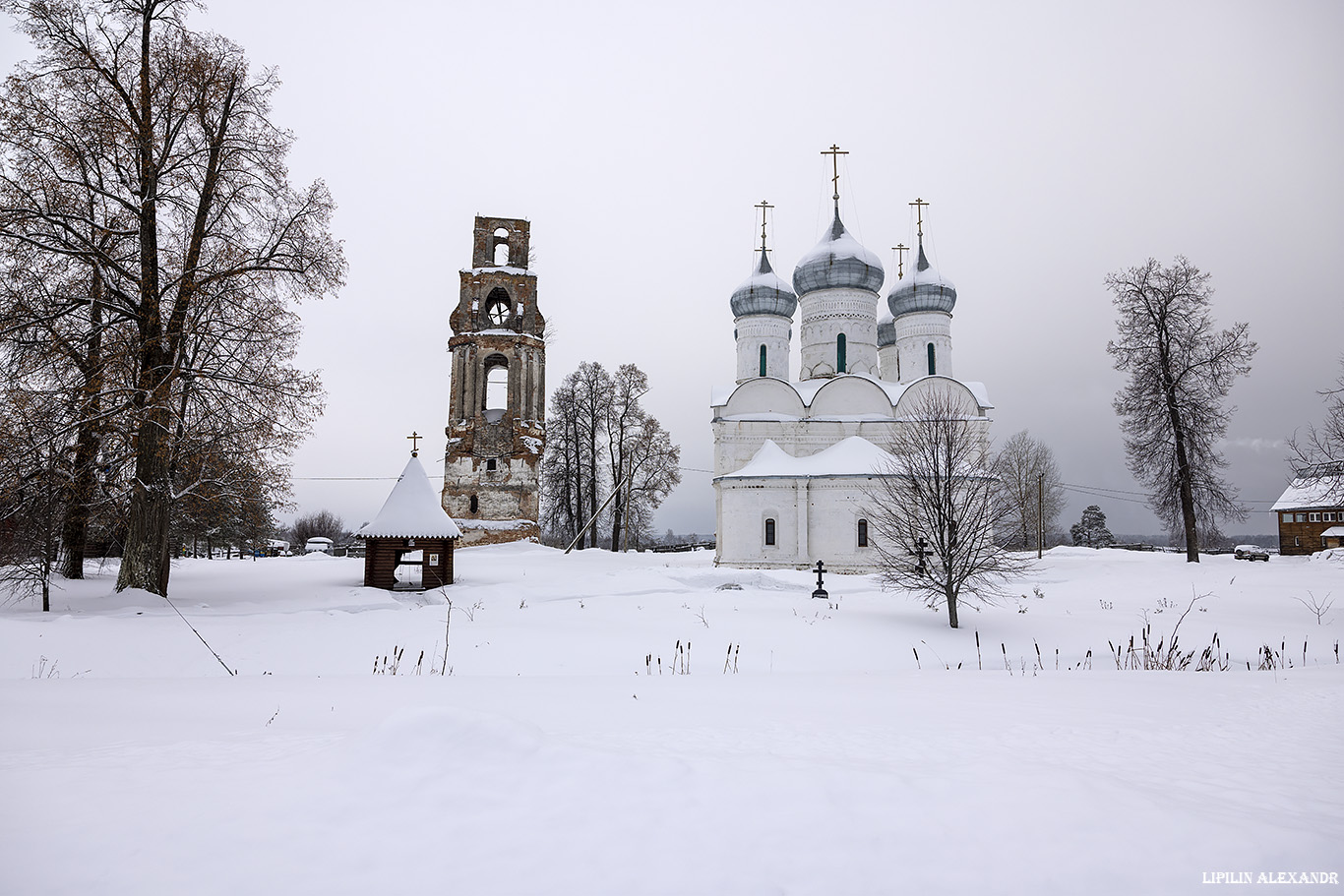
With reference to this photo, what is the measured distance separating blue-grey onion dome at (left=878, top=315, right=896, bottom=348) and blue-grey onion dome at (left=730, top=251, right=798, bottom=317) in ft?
19.9

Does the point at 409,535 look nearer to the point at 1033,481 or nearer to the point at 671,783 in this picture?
the point at 671,783

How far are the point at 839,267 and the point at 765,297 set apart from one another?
3365 mm

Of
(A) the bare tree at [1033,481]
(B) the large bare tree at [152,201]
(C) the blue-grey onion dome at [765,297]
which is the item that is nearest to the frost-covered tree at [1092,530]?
(A) the bare tree at [1033,481]

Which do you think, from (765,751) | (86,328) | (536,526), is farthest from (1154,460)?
(86,328)

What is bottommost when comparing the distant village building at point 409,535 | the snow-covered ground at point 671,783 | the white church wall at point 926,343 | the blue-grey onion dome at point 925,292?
the snow-covered ground at point 671,783

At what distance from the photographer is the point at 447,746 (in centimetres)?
315

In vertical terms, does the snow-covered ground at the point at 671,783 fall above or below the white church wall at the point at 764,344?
below

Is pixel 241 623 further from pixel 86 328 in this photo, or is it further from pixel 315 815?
pixel 315 815

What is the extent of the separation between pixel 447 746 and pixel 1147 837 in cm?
277

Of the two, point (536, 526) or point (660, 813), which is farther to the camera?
point (536, 526)

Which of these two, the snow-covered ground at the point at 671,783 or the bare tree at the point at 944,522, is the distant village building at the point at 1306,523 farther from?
the snow-covered ground at the point at 671,783

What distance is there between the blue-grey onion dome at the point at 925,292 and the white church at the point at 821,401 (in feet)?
0.15

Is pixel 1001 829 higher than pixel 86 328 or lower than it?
lower

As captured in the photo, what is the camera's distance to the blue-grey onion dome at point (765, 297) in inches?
1216
